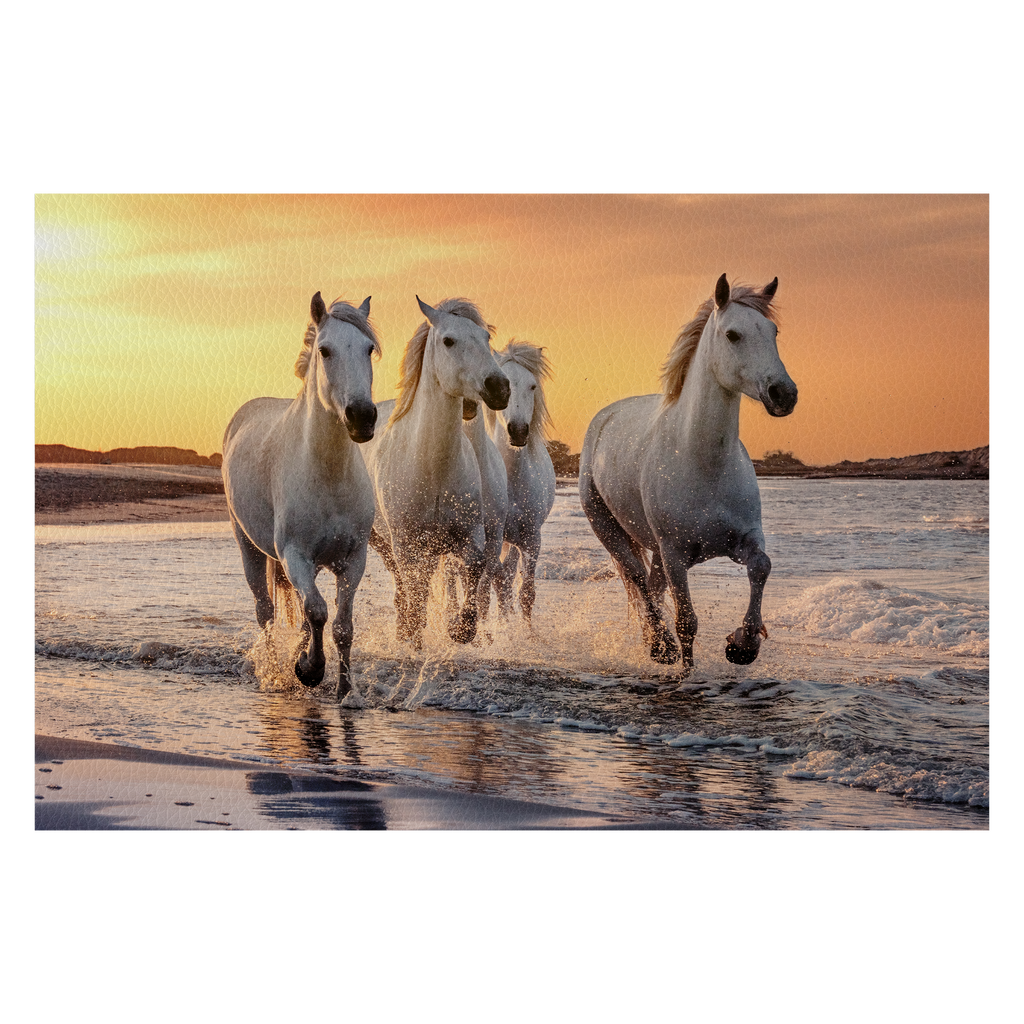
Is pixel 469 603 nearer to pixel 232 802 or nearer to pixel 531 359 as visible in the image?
pixel 531 359

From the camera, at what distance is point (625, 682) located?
5324 mm

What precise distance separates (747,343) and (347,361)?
1.66 metres

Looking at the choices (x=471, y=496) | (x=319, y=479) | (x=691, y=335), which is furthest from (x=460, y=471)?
(x=691, y=335)

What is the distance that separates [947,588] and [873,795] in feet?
3.53

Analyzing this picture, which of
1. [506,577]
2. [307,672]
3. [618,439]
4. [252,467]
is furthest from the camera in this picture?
[506,577]

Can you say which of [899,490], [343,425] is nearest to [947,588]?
[899,490]

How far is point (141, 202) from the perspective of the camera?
454 cm

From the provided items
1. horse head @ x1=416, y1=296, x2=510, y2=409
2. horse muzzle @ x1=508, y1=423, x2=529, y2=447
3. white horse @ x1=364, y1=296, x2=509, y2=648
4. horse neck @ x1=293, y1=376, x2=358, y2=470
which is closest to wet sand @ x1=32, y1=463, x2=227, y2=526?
horse neck @ x1=293, y1=376, x2=358, y2=470

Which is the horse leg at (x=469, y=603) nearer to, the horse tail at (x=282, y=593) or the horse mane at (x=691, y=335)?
the horse tail at (x=282, y=593)

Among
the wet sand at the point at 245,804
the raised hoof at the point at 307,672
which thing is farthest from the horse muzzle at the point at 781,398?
the raised hoof at the point at 307,672

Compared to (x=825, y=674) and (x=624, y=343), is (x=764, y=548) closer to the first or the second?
(x=825, y=674)

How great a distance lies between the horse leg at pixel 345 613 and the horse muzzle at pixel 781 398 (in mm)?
1896

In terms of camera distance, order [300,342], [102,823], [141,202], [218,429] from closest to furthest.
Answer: [102,823] → [141,202] → [300,342] → [218,429]

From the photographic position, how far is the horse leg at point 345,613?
16.4 ft
